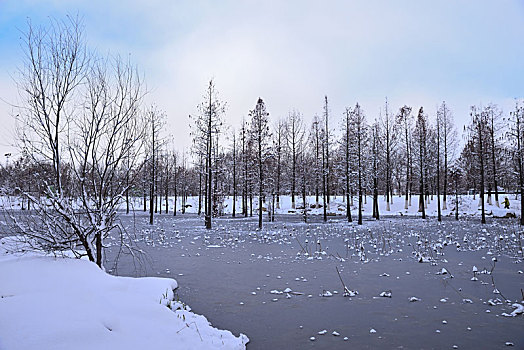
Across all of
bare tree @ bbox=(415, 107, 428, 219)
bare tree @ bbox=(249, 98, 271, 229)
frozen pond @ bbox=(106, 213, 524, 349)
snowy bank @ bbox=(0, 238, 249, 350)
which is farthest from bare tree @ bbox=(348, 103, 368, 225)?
snowy bank @ bbox=(0, 238, 249, 350)

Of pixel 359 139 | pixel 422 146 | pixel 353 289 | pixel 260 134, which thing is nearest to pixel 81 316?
pixel 353 289

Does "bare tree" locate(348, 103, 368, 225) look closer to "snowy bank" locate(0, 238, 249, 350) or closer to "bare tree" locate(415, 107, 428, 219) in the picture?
"bare tree" locate(415, 107, 428, 219)

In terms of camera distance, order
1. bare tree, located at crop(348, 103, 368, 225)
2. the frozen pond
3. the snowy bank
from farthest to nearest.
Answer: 1. bare tree, located at crop(348, 103, 368, 225)
2. the frozen pond
3. the snowy bank

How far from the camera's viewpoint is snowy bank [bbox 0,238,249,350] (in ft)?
11.5

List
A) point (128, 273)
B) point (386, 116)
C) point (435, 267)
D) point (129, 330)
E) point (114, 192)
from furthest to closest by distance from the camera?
point (386, 116)
point (435, 267)
point (128, 273)
point (114, 192)
point (129, 330)

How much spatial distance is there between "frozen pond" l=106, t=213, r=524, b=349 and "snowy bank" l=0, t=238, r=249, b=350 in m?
1.05

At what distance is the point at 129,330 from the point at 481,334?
5.69 metres

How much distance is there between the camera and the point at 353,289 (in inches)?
326

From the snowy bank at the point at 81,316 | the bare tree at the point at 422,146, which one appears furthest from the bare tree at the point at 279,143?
the snowy bank at the point at 81,316

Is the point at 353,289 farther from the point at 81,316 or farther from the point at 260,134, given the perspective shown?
the point at 260,134

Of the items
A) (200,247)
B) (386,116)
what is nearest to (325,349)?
(200,247)

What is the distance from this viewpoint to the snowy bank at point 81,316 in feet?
11.5

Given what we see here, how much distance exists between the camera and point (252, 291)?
323 inches

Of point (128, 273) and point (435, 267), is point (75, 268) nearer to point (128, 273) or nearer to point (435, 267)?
point (128, 273)
